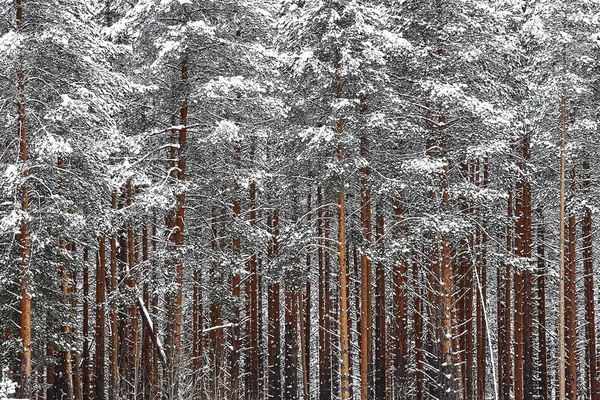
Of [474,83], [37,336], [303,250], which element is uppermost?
[474,83]

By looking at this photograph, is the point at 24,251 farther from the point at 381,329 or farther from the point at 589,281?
the point at 589,281

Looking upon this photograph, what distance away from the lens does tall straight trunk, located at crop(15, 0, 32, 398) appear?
38.3 feet

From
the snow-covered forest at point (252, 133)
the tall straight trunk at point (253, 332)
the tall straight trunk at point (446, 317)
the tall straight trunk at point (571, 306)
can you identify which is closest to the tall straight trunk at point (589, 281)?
the tall straight trunk at point (571, 306)

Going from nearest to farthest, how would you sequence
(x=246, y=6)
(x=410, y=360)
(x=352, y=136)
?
1. (x=352, y=136)
2. (x=246, y=6)
3. (x=410, y=360)

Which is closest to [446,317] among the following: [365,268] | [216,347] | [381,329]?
[365,268]

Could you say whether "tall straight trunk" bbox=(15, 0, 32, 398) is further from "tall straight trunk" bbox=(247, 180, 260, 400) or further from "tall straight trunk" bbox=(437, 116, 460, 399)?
"tall straight trunk" bbox=(437, 116, 460, 399)

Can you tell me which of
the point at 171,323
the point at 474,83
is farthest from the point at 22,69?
the point at 474,83

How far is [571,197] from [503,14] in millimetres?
6575

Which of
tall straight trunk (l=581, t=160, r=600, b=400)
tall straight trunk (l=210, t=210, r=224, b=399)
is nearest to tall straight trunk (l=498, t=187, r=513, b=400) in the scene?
tall straight trunk (l=581, t=160, r=600, b=400)

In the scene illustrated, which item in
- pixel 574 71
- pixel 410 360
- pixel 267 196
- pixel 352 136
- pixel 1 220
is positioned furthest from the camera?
pixel 267 196

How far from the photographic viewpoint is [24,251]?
12.2 m

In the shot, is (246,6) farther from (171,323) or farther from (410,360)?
(410,360)

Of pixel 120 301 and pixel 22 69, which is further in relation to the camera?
pixel 120 301

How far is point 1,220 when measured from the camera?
11320mm
